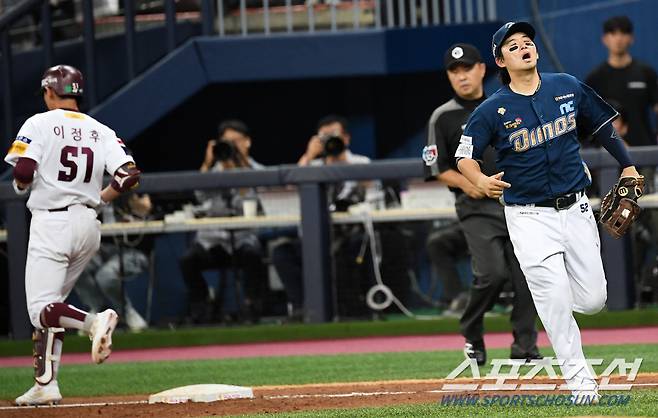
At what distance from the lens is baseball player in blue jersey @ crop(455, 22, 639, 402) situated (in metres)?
7.18

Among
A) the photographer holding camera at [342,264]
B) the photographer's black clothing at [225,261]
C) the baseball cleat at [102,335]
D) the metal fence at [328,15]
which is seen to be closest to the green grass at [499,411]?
the baseball cleat at [102,335]

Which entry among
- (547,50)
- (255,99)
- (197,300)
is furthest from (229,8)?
(197,300)

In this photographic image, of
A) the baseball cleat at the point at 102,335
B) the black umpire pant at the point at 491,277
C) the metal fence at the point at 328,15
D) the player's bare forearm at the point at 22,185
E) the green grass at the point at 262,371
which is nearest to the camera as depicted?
the baseball cleat at the point at 102,335

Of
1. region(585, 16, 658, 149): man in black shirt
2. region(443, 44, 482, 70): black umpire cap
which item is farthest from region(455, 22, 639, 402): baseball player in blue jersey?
region(585, 16, 658, 149): man in black shirt

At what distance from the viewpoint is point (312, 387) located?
30.0 ft

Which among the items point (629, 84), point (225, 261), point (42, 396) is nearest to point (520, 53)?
point (42, 396)

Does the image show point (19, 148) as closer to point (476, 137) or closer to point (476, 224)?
point (476, 224)

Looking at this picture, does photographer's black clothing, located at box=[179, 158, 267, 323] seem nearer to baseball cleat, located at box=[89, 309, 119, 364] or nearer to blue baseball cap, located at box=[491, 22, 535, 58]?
baseball cleat, located at box=[89, 309, 119, 364]

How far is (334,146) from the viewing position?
1421 cm

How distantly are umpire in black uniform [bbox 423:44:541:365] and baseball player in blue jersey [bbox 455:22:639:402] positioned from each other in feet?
7.18

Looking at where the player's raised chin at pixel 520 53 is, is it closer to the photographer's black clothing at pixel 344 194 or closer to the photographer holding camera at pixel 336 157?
the photographer holding camera at pixel 336 157

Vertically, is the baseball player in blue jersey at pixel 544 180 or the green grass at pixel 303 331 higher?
the baseball player in blue jersey at pixel 544 180

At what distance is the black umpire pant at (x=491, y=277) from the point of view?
9.69 metres

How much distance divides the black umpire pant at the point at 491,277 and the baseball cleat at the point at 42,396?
281 cm
